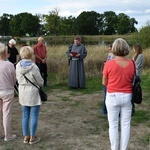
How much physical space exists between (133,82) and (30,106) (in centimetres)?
163

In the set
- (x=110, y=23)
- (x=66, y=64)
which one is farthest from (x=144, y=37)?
(x=110, y=23)

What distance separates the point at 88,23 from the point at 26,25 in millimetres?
17969

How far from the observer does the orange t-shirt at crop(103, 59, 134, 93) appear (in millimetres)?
3743

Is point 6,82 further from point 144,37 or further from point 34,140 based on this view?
point 144,37

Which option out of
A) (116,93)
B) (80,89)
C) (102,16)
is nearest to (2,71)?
(116,93)

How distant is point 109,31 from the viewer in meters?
86.0

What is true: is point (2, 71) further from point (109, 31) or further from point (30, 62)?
point (109, 31)

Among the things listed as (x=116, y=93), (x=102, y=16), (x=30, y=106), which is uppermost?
(x=102, y=16)

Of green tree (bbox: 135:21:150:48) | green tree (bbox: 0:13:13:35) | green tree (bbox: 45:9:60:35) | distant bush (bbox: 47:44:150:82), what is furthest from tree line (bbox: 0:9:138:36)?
distant bush (bbox: 47:44:150:82)

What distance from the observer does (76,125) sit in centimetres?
562

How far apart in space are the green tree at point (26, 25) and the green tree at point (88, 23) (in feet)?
38.9

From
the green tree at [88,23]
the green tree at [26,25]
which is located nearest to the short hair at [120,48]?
the green tree at [26,25]

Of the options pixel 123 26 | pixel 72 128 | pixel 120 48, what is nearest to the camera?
pixel 120 48

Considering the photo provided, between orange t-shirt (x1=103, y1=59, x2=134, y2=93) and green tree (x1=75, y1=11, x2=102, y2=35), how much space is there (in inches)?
3099
